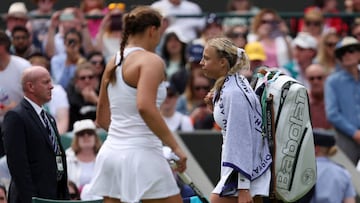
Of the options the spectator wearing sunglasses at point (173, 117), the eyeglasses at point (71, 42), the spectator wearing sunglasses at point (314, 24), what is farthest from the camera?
the spectator wearing sunglasses at point (314, 24)

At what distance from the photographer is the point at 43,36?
1502cm

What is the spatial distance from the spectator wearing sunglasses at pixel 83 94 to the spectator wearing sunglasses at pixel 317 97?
226cm

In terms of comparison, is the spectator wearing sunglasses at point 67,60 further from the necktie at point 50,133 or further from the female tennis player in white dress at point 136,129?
the female tennis player in white dress at point 136,129

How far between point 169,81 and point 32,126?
211 inches

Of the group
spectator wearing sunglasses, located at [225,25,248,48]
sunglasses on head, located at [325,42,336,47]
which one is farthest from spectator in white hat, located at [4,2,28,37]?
sunglasses on head, located at [325,42,336,47]

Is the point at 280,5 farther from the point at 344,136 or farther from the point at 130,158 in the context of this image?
the point at 130,158

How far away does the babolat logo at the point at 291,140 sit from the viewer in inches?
311

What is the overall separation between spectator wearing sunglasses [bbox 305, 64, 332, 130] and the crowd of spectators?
10 millimetres

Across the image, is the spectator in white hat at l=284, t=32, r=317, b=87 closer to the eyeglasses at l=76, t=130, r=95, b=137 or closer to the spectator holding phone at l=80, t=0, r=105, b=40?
the spectator holding phone at l=80, t=0, r=105, b=40

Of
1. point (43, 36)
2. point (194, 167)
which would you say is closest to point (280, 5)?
point (43, 36)

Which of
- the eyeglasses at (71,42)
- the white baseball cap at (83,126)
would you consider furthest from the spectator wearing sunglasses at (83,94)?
the white baseball cap at (83,126)

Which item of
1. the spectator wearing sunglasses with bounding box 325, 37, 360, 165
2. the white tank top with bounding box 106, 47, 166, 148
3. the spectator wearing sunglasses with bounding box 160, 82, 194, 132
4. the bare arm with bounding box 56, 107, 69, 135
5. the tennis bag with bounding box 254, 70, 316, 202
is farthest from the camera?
the spectator wearing sunglasses with bounding box 160, 82, 194, 132

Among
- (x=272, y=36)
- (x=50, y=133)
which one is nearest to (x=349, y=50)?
(x=272, y=36)

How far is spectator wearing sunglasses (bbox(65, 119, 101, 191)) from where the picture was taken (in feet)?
38.5
